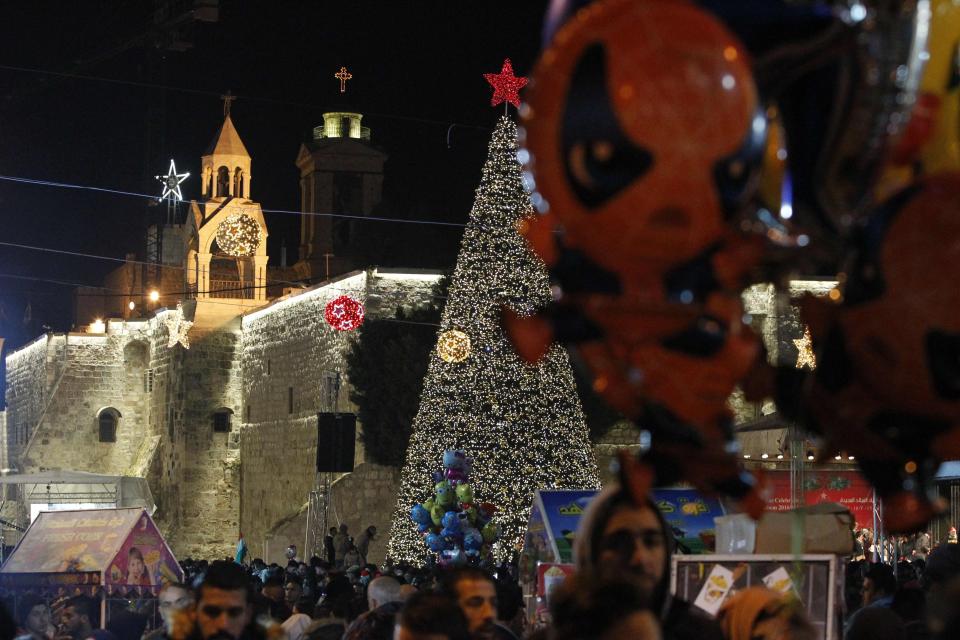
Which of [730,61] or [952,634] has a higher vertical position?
[730,61]

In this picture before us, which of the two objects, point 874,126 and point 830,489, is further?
point 830,489

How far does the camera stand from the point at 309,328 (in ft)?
120

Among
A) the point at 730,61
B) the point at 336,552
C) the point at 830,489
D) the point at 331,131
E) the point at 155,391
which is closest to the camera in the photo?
the point at 730,61

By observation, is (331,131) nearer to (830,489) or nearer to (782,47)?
(830,489)

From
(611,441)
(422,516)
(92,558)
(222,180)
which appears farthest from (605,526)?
(222,180)

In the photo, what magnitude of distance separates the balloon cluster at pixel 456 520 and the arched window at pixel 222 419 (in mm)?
21522

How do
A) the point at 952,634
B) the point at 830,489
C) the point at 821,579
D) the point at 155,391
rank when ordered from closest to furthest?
the point at 952,634 < the point at 821,579 < the point at 830,489 < the point at 155,391

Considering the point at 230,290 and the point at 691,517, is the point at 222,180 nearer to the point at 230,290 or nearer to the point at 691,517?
the point at 230,290

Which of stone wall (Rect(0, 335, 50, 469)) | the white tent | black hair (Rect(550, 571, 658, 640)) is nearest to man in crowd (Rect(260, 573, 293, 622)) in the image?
black hair (Rect(550, 571, 658, 640))

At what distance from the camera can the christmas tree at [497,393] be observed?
23406mm

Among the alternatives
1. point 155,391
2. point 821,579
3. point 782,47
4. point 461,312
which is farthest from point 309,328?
point 782,47

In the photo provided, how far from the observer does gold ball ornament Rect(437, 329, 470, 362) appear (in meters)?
23.9

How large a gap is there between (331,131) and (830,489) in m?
31.9

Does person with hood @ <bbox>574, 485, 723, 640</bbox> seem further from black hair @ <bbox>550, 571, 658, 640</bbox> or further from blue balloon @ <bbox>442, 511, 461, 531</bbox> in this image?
blue balloon @ <bbox>442, 511, 461, 531</bbox>
